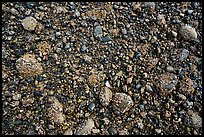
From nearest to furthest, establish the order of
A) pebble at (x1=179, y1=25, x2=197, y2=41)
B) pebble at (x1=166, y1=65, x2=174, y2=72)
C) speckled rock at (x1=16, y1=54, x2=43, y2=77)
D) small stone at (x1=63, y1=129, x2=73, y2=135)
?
small stone at (x1=63, y1=129, x2=73, y2=135) < speckled rock at (x1=16, y1=54, x2=43, y2=77) < pebble at (x1=166, y1=65, x2=174, y2=72) < pebble at (x1=179, y1=25, x2=197, y2=41)

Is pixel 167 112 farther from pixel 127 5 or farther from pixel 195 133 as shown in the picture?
pixel 127 5

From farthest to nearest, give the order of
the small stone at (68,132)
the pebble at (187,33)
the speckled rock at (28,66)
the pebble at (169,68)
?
the pebble at (187,33) < the pebble at (169,68) < the speckled rock at (28,66) < the small stone at (68,132)

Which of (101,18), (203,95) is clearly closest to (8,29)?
(101,18)

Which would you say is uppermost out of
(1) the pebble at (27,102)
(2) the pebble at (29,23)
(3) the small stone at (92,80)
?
(2) the pebble at (29,23)

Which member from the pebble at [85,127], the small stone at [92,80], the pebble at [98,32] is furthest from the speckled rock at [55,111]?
the pebble at [98,32]

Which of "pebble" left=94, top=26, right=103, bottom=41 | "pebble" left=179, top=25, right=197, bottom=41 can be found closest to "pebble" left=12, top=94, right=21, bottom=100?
"pebble" left=94, top=26, right=103, bottom=41

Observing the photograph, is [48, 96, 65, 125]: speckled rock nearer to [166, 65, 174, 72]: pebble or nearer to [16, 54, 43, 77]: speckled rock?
[16, 54, 43, 77]: speckled rock

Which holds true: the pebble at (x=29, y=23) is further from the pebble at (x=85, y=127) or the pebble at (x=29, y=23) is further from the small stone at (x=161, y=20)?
the small stone at (x=161, y=20)
